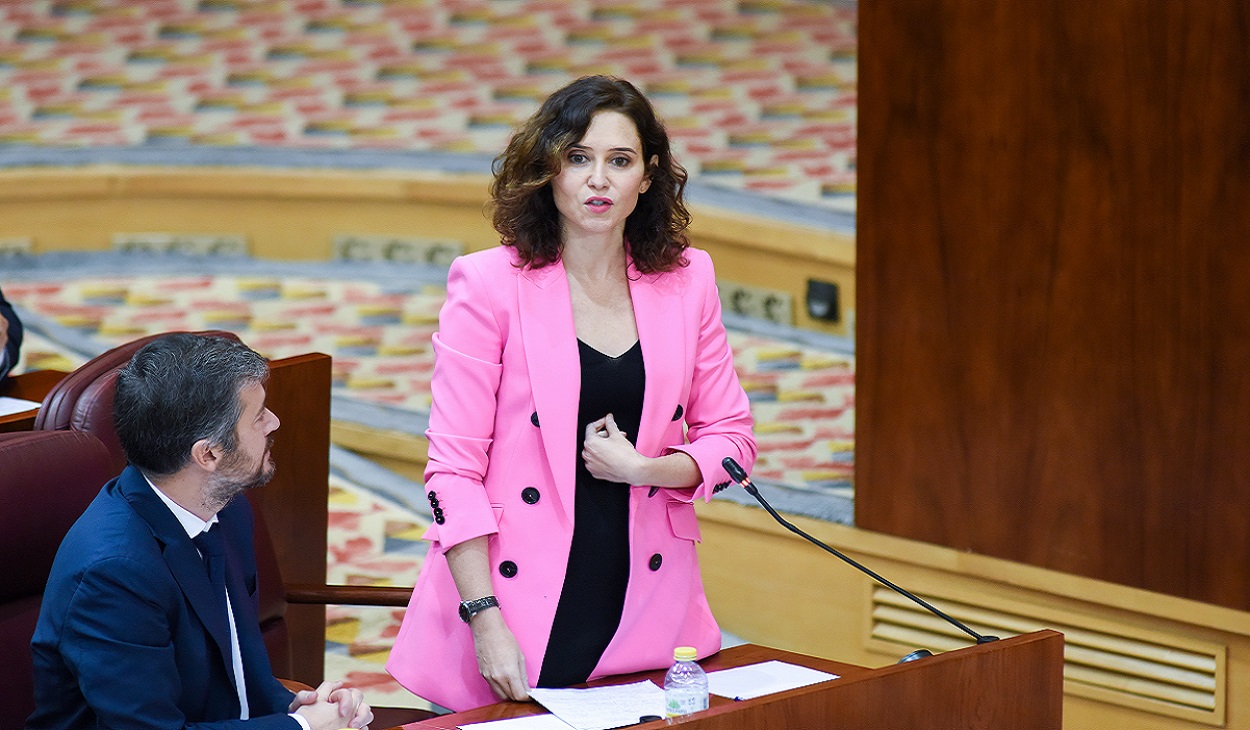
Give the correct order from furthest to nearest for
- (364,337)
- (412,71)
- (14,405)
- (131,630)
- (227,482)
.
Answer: (412,71) → (364,337) → (14,405) → (227,482) → (131,630)

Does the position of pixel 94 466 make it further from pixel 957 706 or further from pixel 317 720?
pixel 957 706

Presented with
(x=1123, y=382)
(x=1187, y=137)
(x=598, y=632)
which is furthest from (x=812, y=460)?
(x=598, y=632)

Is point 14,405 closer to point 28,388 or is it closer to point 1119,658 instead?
point 28,388

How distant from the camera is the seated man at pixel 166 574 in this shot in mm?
1576

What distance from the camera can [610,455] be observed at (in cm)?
175

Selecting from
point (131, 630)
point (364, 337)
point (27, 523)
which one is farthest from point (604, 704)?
point (364, 337)

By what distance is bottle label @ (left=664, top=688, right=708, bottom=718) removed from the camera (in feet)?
5.36

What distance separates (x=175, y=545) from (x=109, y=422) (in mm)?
769

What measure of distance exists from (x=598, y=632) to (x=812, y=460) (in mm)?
2165

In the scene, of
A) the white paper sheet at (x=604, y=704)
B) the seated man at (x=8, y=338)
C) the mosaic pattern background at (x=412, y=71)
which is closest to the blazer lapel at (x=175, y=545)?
the white paper sheet at (x=604, y=704)

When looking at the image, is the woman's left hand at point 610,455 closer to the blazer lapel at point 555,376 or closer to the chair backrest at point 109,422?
the blazer lapel at point 555,376

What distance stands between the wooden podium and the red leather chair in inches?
30.6

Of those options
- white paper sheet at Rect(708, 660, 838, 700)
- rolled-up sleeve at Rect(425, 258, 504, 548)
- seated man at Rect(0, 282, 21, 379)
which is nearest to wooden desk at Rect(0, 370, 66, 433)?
seated man at Rect(0, 282, 21, 379)

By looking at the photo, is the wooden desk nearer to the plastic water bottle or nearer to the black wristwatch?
the black wristwatch
